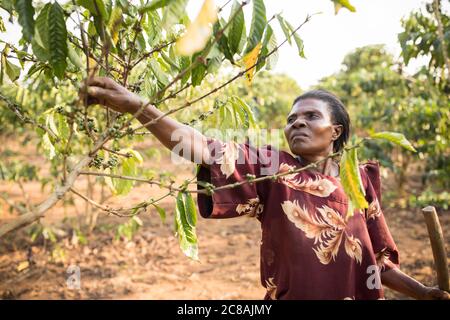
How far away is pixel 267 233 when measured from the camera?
52.6 inches

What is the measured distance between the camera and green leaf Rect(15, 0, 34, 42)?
77 centimetres

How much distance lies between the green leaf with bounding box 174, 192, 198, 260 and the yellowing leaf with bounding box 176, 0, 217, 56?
44 cm

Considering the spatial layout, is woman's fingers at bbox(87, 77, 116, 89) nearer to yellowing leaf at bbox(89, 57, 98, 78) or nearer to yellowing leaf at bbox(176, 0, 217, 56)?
yellowing leaf at bbox(89, 57, 98, 78)

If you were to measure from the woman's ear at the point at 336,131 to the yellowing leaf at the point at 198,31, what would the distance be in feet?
2.80


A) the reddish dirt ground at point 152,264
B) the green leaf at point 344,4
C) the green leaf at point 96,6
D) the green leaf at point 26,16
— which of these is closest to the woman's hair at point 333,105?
the green leaf at point 344,4

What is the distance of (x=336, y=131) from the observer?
1.53m

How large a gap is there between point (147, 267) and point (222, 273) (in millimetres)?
820

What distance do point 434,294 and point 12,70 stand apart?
4.94ft

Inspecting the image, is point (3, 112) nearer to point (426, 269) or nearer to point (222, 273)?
point (222, 273)

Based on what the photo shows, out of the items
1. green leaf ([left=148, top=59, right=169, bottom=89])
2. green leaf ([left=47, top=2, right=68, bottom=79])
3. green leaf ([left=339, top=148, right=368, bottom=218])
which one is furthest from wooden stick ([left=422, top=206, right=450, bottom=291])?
green leaf ([left=47, top=2, right=68, bottom=79])

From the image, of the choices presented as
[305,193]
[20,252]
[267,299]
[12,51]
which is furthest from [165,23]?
[20,252]

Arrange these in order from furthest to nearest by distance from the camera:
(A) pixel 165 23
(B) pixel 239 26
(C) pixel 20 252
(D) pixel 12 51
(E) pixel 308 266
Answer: (C) pixel 20 252
(E) pixel 308 266
(D) pixel 12 51
(B) pixel 239 26
(A) pixel 165 23

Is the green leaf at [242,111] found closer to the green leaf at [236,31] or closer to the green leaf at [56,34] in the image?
the green leaf at [236,31]

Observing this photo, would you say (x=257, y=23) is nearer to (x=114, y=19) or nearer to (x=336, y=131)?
(x=114, y=19)
